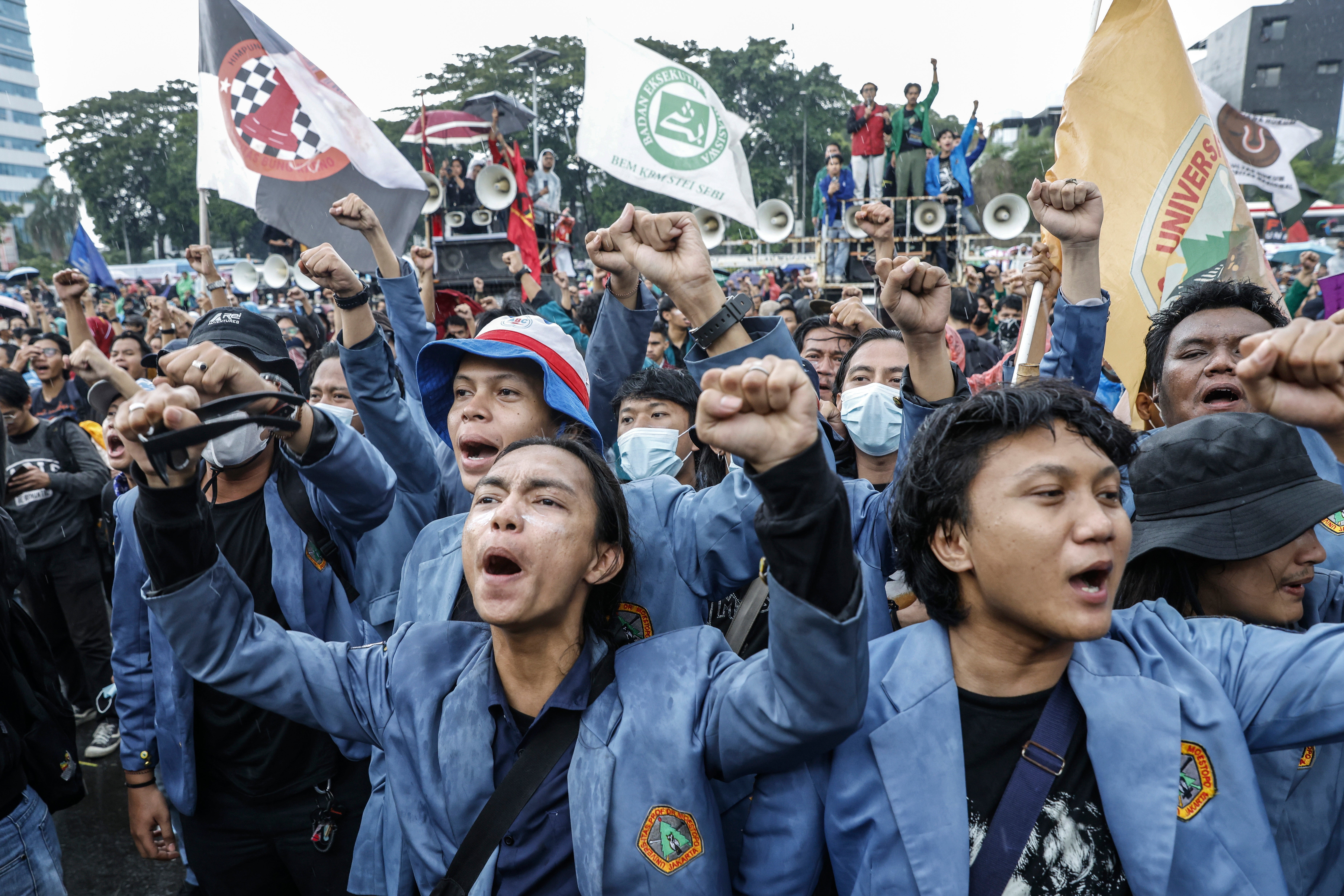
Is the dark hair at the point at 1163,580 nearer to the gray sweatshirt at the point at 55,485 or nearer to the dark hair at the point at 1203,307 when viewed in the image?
the dark hair at the point at 1203,307

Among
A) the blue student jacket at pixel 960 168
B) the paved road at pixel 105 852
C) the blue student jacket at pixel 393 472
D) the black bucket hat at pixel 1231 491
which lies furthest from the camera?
the blue student jacket at pixel 960 168

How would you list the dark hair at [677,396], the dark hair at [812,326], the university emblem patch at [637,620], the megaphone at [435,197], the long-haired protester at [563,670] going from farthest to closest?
the megaphone at [435,197]
the dark hair at [812,326]
the dark hair at [677,396]
the university emblem patch at [637,620]
the long-haired protester at [563,670]

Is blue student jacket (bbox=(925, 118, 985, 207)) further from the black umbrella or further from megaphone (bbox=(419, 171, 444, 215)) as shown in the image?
the black umbrella

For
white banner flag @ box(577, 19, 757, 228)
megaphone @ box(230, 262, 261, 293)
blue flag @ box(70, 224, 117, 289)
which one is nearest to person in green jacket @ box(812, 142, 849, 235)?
white banner flag @ box(577, 19, 757, 228)

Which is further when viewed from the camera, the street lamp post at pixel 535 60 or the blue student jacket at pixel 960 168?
the street lamp post at pixel 535 60

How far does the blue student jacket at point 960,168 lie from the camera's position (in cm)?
1345

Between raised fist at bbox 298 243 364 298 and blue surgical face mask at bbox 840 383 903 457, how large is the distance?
1603 millimetres

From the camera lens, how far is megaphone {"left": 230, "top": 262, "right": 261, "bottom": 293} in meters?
16.3

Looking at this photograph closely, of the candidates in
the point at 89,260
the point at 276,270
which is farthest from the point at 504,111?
the point at 89,260

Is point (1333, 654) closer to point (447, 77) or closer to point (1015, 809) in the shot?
point (1015, 809)

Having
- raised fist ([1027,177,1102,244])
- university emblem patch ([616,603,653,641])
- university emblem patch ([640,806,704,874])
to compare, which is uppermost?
raised fist ([1027,177,1102,244])

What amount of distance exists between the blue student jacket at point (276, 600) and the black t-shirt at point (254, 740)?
0.05m

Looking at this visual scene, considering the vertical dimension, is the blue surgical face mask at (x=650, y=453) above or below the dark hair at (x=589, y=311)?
below

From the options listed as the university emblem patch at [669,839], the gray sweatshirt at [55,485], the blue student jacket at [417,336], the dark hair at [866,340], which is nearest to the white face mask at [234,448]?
the blue student jacket at [417,336]
